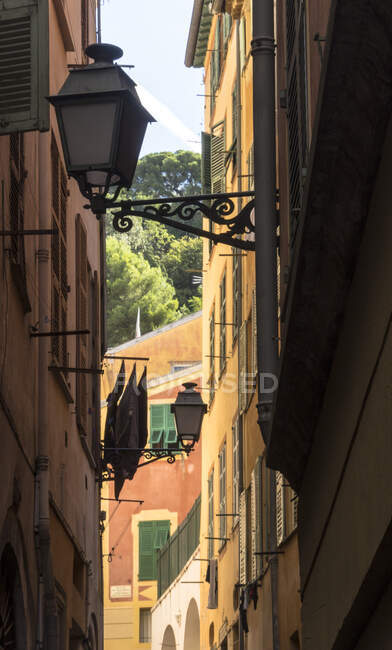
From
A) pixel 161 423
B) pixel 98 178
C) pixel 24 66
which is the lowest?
pixel 161 423

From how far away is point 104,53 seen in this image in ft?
24.7

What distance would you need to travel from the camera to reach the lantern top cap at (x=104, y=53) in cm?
748

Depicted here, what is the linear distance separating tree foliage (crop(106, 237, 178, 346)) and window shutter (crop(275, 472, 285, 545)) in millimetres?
48245

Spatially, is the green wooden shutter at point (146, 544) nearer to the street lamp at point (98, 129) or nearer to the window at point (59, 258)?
the window at point (59, 258)

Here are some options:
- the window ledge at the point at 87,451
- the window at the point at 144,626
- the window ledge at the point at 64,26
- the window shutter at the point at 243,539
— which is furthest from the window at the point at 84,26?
the window at the point at 144,626

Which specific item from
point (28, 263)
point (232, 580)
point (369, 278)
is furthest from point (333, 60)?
point (232, 580)

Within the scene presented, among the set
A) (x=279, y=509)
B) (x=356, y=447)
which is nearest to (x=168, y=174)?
(x=279, y=509)

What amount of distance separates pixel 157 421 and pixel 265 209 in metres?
32.7

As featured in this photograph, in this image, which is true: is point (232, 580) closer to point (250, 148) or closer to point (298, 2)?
point (250, 148)

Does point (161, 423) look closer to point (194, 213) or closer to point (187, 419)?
point (187, 419)

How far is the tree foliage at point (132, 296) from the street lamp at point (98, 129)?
2166 inches

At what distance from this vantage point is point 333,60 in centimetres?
371

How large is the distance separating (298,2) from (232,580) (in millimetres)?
13993

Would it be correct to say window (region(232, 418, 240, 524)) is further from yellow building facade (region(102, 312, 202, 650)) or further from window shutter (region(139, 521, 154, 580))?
window shutter (region(139, 521, 154, 580))
